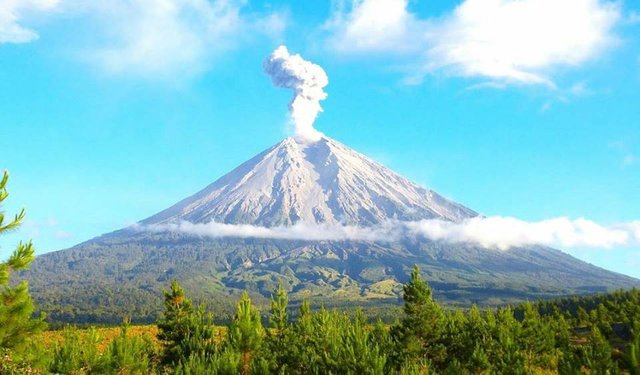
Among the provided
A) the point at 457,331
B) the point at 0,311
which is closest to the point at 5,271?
the point at 0,311

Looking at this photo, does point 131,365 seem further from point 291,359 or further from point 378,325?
point 378,325

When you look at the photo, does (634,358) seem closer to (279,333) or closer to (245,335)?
(245,335)

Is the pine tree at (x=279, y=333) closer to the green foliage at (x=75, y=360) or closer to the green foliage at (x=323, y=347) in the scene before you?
the green foliage at (x=323, y=347)

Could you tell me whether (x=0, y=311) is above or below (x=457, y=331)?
above

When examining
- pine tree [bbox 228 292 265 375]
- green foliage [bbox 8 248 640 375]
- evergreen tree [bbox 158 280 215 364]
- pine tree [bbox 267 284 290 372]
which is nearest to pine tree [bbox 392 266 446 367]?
green foliage [bbox 8 248 640 375]

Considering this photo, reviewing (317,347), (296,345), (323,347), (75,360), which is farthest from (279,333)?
(75,360)

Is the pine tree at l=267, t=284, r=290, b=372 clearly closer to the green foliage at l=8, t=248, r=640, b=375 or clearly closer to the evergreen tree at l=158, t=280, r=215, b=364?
the green foliage at l=8, t=248, r=640, b=375

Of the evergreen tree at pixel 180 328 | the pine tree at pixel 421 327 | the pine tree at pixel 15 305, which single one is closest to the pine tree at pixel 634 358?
the pine tree at pixel 15 305
